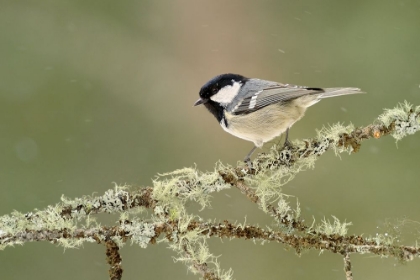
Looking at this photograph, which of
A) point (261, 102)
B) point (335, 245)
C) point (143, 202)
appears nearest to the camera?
point (335, 245)

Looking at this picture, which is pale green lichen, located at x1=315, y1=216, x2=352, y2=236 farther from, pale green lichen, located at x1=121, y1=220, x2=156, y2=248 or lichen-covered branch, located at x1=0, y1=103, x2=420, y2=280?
pale green lichen, located at x1=121, y1=220, x2=156, y2=248

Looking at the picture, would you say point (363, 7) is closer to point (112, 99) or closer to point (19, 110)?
point (112, 99)

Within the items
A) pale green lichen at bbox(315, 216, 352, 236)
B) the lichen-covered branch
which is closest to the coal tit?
the lichen-covered branch

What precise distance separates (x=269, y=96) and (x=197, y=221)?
42.6 inches

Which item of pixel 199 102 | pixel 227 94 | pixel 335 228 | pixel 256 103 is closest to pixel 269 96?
pixel 256 103

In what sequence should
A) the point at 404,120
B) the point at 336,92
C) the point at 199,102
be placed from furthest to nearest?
1. the point at 199,102
2. the point at 336,92
3. the point at 404,120

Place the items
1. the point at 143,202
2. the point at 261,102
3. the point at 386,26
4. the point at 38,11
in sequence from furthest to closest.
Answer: the point at 38,11
the point at 386,26
the point at 261,102
the point at 143,202

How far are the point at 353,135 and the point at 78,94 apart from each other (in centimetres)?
241

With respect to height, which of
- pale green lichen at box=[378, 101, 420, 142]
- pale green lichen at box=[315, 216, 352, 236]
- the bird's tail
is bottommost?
pale green lichen at box=[315, 216, 352, 236]

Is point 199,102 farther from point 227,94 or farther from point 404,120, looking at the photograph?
point 404,120

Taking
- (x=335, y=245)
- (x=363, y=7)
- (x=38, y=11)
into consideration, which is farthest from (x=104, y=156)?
(x=335, y=245)

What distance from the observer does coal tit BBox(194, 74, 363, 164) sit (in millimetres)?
2242

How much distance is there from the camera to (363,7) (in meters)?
3.23

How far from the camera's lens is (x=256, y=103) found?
2350 millimetres
